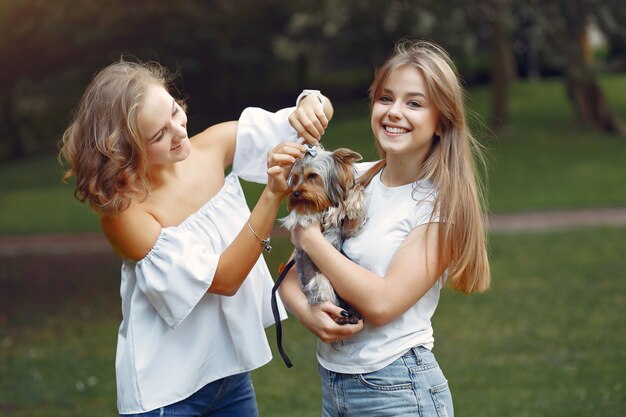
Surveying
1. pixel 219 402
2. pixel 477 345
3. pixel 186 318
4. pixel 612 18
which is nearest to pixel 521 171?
pixel 612 18

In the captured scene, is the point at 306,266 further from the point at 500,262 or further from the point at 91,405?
the point at 500,262

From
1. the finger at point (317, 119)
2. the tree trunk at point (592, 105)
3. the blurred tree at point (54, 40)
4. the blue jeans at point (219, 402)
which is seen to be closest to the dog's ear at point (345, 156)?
the finger at point (317, 119)

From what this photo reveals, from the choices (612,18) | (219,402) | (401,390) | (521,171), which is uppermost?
(401,390)

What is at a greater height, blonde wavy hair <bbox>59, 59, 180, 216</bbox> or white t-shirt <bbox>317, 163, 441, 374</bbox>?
blonde wavy hair <bbox>59, 59, 180, 216</bbox>

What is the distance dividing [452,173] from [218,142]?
1.00 meters

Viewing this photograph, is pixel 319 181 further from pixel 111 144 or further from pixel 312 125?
pixel 111 144

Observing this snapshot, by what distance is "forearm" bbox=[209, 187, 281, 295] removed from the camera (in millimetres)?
3180

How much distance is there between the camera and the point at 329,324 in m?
3.07

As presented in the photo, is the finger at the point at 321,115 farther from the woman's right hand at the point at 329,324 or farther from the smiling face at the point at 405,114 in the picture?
the woman's right hand at the point at 329,324

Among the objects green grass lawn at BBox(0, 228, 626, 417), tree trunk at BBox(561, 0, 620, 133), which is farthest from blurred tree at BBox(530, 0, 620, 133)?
green grass lawn at BBox(0, 228, 626, 417)

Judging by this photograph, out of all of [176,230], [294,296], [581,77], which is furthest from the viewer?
[581,77]

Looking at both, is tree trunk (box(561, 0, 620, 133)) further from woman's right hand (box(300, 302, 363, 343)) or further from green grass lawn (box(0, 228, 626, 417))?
woman's right hand (box(300, 302, 363, 343))

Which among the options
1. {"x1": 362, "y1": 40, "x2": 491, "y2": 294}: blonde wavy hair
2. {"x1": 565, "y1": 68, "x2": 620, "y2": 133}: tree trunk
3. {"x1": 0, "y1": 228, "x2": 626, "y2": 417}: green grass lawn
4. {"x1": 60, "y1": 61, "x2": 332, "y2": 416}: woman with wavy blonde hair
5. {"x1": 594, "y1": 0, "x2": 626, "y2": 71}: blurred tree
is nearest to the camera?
{"x1": 362, "y1": 40, "x2": 491, "y2": 294}: blonde wavy hair

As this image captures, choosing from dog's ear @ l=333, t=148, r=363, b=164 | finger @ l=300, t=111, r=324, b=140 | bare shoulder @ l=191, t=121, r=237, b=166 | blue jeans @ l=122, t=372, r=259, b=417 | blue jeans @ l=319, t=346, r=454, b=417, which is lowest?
blue jeans @ l=122, t=372, r=259, b=417
